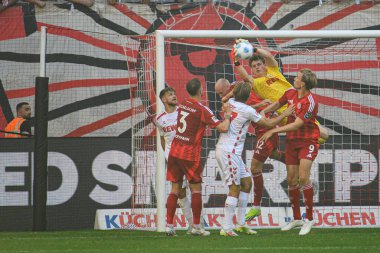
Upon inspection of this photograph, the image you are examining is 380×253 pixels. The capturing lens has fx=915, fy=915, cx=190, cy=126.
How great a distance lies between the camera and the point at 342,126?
1483 centimetres

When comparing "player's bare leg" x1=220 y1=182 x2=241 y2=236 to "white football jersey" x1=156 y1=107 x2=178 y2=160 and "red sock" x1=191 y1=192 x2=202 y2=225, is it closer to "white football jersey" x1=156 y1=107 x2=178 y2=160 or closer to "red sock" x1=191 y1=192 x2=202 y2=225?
"red sock" x1=191 y1=192 x2=202 y2=225

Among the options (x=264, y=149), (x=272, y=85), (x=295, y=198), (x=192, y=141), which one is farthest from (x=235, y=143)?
(x=272, y=85)

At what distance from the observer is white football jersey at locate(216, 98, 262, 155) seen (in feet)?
35.1

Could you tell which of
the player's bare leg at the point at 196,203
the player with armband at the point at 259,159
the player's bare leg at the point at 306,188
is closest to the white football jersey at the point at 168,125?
the player's bare leg at the point at 196,203

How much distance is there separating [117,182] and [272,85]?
10.8 ft

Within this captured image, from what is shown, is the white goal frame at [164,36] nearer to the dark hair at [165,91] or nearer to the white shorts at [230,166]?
the dark hair at [165,91]

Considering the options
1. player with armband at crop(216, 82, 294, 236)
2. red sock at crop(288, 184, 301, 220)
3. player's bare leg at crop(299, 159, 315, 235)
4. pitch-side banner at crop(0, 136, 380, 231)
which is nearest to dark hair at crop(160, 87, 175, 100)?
player with armband at crop(216, 82, 294, 236)

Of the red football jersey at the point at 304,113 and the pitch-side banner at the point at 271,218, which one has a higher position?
the red football jersey at the point at 304,113

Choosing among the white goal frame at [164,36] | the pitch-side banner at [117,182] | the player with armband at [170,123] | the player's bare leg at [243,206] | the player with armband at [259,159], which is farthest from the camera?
the pitch-side banner at [117,182]

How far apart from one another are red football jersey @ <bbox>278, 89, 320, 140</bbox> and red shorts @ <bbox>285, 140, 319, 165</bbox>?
2.5 inches

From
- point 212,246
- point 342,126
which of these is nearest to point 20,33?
point 342,126

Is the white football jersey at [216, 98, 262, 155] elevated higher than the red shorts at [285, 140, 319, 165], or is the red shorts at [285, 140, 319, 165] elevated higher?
the white football jersey at [216, 98, 262, 155]

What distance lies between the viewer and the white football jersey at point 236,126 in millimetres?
10711

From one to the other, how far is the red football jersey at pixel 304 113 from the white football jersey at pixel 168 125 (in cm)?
138
